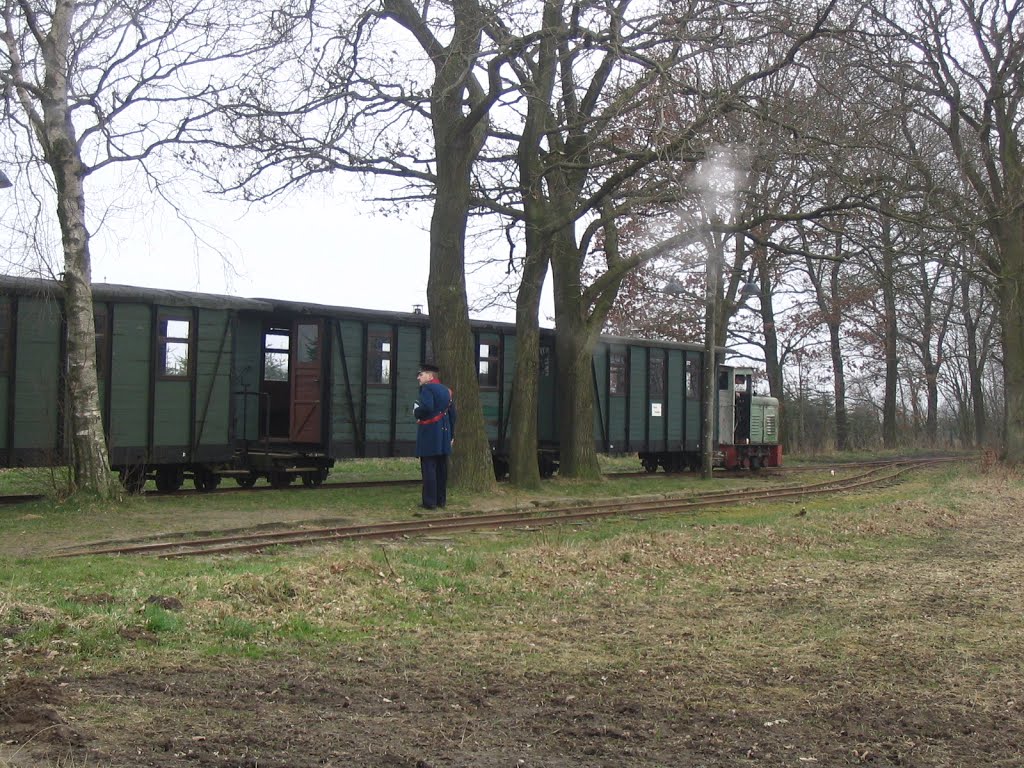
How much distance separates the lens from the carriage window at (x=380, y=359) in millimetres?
19641

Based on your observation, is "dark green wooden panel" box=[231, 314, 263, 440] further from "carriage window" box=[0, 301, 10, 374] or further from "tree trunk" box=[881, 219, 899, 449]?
"tree trunk" box=[881, 219, 899, 449]

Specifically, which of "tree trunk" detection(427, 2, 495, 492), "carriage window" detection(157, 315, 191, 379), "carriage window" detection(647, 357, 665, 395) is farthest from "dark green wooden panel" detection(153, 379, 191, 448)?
"carriage window" detection(647, 357, 665, 395)

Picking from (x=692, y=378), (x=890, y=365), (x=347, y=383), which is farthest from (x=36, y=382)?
(x=890, y=365)

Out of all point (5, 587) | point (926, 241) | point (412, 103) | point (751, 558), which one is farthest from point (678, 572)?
point (926, 241)

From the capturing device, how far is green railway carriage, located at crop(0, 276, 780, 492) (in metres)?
15.2

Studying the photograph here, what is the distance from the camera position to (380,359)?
19812mm

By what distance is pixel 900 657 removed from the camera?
6406 millimetres

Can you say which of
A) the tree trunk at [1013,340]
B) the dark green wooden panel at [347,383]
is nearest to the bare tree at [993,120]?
the tree trunk at [1013,340]

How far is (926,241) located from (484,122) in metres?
7.29

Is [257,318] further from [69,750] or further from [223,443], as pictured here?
[69,750]

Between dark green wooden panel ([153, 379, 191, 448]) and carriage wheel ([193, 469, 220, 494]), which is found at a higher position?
dark green wooden panel ([153, 379, 191, 448])

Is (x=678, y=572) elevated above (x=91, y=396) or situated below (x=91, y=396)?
below

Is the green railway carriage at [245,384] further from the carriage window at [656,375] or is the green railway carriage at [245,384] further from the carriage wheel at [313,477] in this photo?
the carriage window at [656,375]

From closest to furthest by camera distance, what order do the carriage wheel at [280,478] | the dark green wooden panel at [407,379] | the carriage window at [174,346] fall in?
1. the carriage window at [174,346]
2. the carriage wheel at [280,478]
3. the dark green wooden panel at [407,379]
